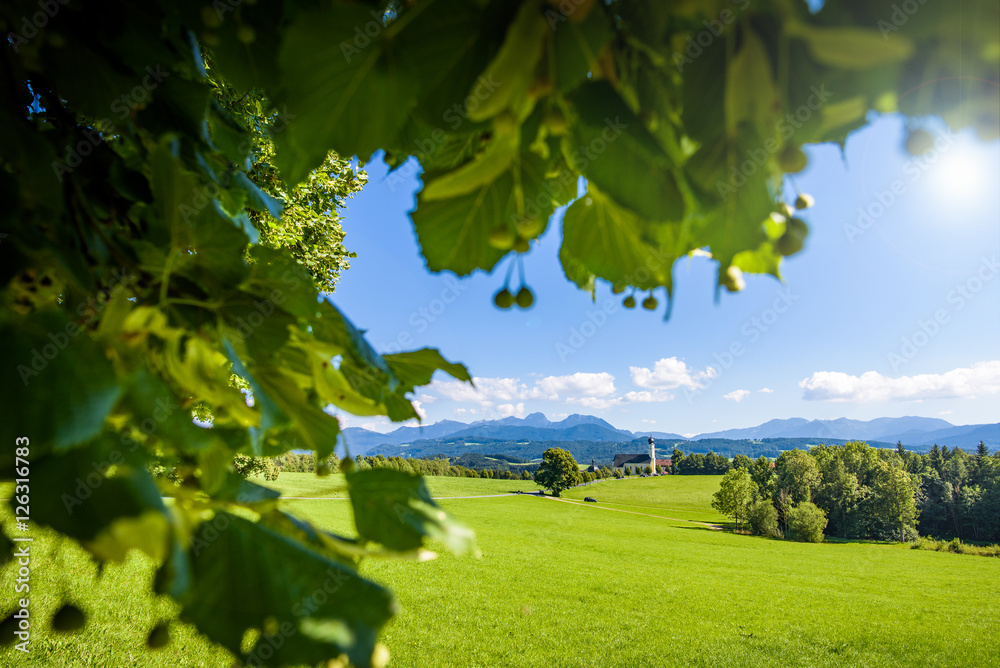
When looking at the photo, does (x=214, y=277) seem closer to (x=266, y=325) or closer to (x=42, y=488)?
(x=266, y=325)

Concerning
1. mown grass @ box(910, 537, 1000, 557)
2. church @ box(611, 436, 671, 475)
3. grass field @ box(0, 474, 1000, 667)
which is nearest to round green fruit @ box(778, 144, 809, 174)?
grass field @ box(0, 474, 1000, 667)

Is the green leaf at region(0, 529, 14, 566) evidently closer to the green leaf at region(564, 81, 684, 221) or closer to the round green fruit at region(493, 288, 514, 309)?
the round green fruit at region(493, 288, 514, 309)

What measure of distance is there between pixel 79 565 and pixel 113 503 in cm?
1412

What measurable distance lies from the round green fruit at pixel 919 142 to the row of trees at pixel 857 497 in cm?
5527

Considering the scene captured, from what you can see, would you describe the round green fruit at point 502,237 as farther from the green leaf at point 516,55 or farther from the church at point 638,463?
the church at point 638,463

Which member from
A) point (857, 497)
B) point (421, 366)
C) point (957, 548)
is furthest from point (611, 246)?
point (857, 497)

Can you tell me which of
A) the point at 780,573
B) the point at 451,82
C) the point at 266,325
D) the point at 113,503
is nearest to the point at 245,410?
the point at 266,325

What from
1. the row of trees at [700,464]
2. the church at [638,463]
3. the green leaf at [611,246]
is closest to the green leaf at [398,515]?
the green leaf at [611,246]

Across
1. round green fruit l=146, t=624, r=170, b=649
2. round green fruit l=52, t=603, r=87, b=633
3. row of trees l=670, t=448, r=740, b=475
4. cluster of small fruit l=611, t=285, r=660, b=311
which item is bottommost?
row of trees l=670, t=448, r=740, b=475

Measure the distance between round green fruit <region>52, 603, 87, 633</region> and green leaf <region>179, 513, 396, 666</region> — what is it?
46 centimetres

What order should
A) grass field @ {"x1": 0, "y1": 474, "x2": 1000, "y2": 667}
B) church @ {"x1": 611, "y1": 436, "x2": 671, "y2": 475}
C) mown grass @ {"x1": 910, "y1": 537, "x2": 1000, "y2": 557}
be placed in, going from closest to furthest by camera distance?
1. grass field @ {"x1": 0, "y1": 474, "x2": 1000, "y2": 667}
2. mown grass @ {"x1": 910, "y1": 537, "x2": 1000, "y2": 557}
3. church @ {"x1": 611, "y1": 436, "x2": 671, "y2": 475}

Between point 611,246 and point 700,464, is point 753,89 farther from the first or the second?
point 700,464

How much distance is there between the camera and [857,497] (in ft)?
175

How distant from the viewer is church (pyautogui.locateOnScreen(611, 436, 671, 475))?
10294cm
